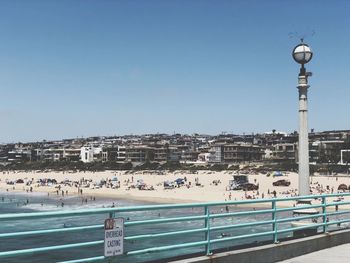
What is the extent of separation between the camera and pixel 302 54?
992cm

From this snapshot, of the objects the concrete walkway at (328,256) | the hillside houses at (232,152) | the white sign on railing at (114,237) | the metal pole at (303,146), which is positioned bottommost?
the concrete walkway at (328,256)

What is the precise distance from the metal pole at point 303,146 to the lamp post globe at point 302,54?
524 millimetres

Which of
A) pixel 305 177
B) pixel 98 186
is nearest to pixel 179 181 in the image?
pixel 98 186

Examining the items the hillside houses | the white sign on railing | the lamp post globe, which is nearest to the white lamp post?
the lamp post globe

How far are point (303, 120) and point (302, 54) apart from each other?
136 cm

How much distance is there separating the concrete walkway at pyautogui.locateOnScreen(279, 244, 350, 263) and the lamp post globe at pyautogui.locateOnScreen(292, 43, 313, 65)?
12.2 feet

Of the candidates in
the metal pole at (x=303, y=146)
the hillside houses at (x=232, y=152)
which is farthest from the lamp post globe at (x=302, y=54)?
the hillside houses at (x=232, y=152)

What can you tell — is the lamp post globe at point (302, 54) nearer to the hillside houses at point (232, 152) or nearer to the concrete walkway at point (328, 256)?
the concrete walkway at point (328, 256)

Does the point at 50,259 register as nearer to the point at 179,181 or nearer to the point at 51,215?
the point at 51,215

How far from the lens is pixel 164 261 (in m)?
6.39

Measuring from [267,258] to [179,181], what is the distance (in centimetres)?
7961

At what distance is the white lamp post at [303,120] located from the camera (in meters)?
9.61

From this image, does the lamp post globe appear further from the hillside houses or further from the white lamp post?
the hillside houses

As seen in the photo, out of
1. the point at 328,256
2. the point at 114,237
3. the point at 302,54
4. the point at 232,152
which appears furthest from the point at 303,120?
the point at 232,152
